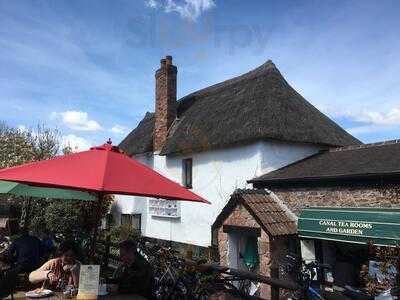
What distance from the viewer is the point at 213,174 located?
50.1ft

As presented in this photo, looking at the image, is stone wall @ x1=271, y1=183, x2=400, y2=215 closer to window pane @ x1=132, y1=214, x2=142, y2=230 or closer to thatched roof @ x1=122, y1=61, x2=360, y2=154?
thatched roof @ x1=122, y1=61, x2=360, y2=154

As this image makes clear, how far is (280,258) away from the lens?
11.1 metres

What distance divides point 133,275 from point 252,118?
9911 mm

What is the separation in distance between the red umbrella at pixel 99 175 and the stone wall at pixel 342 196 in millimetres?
6275

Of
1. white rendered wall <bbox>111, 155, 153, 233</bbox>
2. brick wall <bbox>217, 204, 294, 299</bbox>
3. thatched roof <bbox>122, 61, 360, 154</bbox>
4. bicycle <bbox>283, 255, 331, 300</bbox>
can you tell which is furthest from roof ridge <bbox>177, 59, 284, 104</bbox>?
bicycle <bbox>283, 255, 331, 300</bbox>

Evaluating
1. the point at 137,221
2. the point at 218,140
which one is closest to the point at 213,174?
the point at 218,140

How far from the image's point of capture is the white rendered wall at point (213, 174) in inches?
536

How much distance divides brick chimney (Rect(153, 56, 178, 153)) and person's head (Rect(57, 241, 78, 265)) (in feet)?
42.9

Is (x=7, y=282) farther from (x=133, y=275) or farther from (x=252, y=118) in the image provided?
(x=252, y=118)

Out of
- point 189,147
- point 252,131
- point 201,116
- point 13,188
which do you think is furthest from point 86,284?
point 201,116

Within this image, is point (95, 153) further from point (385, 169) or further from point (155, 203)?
point (155, 203)

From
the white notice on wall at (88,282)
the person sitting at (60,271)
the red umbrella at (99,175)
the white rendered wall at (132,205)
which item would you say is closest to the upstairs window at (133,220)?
the white rendered wall at (132,205)

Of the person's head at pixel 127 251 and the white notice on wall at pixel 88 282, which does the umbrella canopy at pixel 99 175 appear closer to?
the white notice on wall at pixel 88 282

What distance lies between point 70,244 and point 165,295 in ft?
7.59
